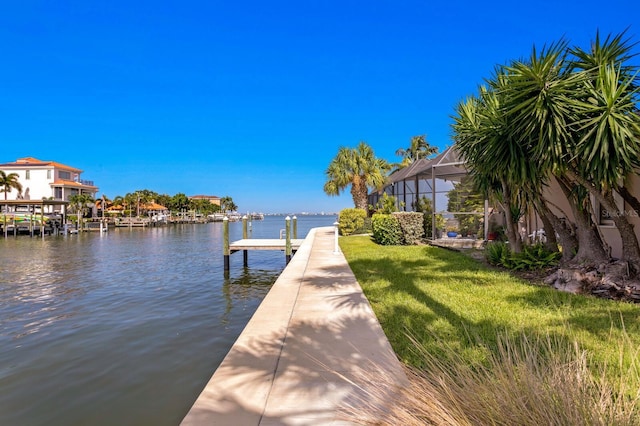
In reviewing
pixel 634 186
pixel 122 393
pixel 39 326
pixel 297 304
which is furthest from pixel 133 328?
pixel 634 186

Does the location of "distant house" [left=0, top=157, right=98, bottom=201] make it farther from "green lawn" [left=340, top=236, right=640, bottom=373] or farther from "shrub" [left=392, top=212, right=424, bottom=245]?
"green lawn" [left=340, top=236, right=640, bottom=373]

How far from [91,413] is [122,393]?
0.55m

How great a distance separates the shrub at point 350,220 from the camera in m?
25.6

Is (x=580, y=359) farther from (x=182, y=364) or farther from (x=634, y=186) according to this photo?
(x=634, y=186)

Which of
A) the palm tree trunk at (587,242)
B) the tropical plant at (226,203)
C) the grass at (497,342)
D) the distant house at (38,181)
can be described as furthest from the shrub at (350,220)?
the tropical plant at (226,203)

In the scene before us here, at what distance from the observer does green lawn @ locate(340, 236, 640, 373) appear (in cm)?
446

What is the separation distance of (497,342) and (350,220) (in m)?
22.0

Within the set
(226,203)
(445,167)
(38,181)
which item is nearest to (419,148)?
(445,167)

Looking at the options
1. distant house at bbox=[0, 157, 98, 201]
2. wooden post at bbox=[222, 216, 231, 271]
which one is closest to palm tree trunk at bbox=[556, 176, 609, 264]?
wooden post at bbox=[222, 216, 231, 271]

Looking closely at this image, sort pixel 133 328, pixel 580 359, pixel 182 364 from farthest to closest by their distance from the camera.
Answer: pixel 133 328, pixel 182 364, pixel 580 359

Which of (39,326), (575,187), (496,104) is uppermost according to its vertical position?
(496,104)

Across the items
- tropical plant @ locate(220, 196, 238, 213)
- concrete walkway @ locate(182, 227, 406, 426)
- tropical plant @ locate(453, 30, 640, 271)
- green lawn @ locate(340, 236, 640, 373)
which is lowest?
concrete walkway @ locate(182, 227, 406, 426)

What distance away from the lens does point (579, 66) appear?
24.7 feet

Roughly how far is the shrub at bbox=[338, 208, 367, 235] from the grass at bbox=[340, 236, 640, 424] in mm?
11821
